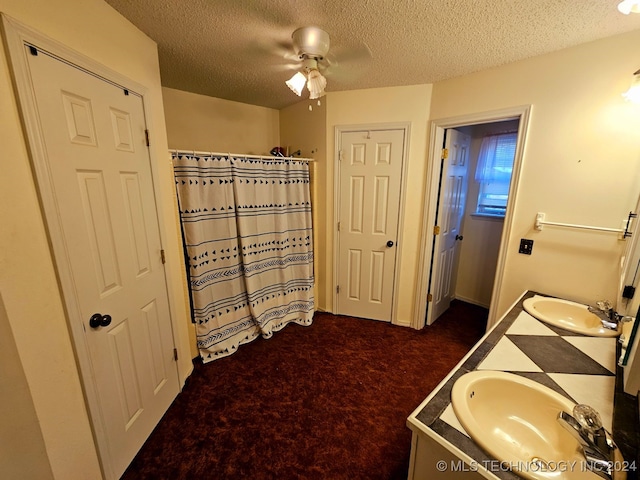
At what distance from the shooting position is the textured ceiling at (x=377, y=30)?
124cm

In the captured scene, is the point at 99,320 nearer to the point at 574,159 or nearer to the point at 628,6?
the point at 628,6

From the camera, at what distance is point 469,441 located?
78 cm

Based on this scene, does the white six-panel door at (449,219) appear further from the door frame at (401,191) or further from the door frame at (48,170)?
the door frame at (48,170)

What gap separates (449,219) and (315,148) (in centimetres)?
158

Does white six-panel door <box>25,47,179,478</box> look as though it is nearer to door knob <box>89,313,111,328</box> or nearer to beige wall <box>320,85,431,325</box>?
door knob <box>89,313,111,328</box>

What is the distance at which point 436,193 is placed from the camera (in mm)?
2408

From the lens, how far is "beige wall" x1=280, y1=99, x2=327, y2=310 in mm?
2652

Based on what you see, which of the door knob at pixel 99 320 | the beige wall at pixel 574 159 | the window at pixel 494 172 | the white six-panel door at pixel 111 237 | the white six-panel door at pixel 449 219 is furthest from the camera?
the window at pixel 494 172

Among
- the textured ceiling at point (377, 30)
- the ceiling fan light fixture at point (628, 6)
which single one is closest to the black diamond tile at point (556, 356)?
the ceiling fan light fixture at point (628, 6)

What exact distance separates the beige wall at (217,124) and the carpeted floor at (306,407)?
207cm

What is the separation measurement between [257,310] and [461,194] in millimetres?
2483

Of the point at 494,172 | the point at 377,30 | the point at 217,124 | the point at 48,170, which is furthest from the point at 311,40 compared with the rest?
the point at 494,172

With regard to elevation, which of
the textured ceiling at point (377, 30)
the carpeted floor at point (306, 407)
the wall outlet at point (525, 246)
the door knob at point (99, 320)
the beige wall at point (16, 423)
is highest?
the textured ceiling at point (377, 30)

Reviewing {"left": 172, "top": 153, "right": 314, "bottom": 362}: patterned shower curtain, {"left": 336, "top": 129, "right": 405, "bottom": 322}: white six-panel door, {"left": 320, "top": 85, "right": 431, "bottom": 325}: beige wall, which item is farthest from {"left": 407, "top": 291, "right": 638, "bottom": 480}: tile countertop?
{"left": 172, "top": 153, "right": 314, "bottom": 362}: patterned shower curtain
